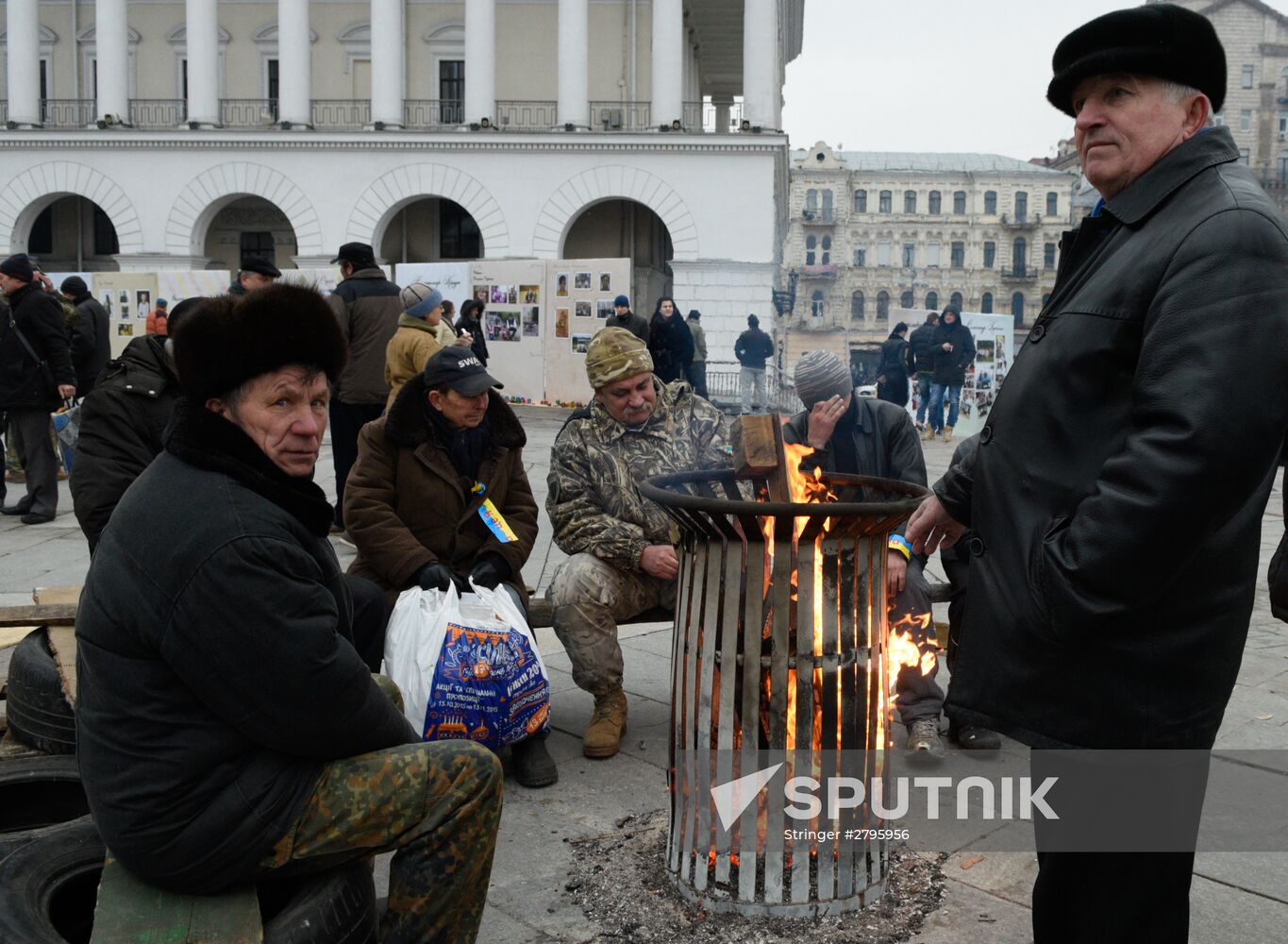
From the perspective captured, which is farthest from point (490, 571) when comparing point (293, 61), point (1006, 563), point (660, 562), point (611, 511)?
point (293, 61)

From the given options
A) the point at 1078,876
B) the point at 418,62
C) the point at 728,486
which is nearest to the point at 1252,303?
the point at 1078,876

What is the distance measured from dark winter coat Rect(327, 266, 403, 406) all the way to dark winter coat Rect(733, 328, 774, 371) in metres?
14.1

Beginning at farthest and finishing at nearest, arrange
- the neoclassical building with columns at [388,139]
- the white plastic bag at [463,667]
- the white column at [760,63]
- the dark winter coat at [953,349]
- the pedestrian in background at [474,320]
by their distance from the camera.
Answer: the white column at [760,63]
the neoclassical building with columns at [388,139]
the pedestrian in background at [474,320]
the dark winter coat at [953,349]
the white plastic bag at [463,667]

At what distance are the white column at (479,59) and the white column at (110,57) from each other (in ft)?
32.1

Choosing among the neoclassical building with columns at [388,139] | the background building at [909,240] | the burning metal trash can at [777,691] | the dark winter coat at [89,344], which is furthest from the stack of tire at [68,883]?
the background building at [909,240]

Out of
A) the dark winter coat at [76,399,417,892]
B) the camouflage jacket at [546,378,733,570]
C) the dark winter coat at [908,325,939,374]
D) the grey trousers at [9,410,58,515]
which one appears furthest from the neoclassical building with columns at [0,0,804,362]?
the dark winter coat at [76,399,417,892]

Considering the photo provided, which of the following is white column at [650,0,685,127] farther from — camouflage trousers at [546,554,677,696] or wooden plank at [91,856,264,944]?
wooden plank at [91,856,264,944]

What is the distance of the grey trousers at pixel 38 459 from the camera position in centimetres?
962

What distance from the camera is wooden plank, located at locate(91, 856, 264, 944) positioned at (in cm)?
242

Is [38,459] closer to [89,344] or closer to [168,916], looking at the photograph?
[89,344]

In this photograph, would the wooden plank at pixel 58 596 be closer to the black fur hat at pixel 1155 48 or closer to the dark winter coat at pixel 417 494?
the dark winter coat at pixel 417 494

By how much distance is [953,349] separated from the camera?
1734cm

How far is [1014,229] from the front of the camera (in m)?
99.8

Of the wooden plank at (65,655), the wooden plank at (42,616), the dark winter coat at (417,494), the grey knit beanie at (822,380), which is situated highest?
the grey knit beanie at (822,380)
